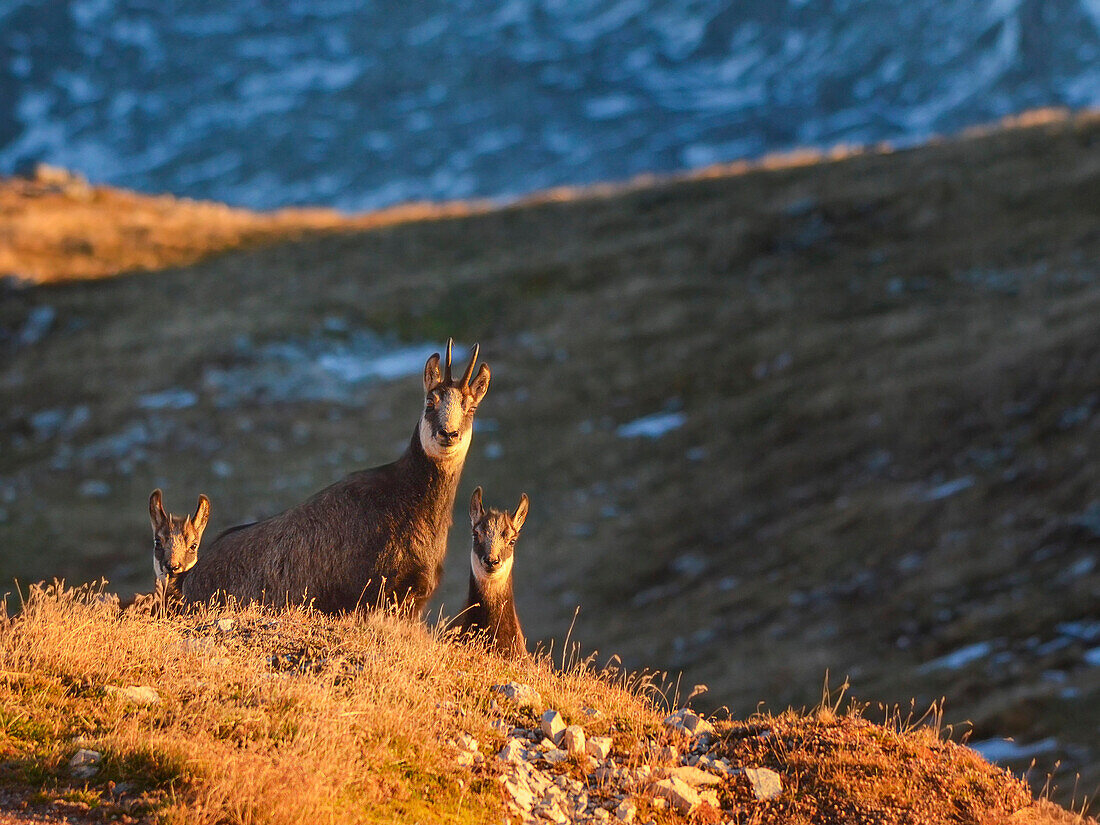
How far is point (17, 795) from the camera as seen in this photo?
6.43m

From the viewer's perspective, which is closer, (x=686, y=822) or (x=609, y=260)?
(x=686, y=822)

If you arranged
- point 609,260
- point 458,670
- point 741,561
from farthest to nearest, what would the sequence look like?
point 609,260
point 741,561
point 458,670

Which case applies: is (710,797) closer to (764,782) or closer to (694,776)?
(694,776)

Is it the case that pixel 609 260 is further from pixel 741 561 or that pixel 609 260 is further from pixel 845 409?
pixel 741 561

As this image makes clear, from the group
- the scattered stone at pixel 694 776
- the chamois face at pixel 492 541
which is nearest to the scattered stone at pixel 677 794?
the scattered stone at pixel 694 776

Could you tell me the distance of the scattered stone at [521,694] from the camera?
8.44m

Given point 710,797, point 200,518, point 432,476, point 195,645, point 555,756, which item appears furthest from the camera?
point 200,518

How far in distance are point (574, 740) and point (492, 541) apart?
2.49 m

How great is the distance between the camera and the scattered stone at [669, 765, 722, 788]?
7.79 metres

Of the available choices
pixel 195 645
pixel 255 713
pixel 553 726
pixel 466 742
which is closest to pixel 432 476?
pixel 195 645

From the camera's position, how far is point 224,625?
8.73 m

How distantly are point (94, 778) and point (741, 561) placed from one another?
18.3 metres

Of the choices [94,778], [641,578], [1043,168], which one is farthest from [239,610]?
[1043,168]

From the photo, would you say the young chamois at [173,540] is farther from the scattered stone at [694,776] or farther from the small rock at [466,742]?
the scattered stone at [694,776]
